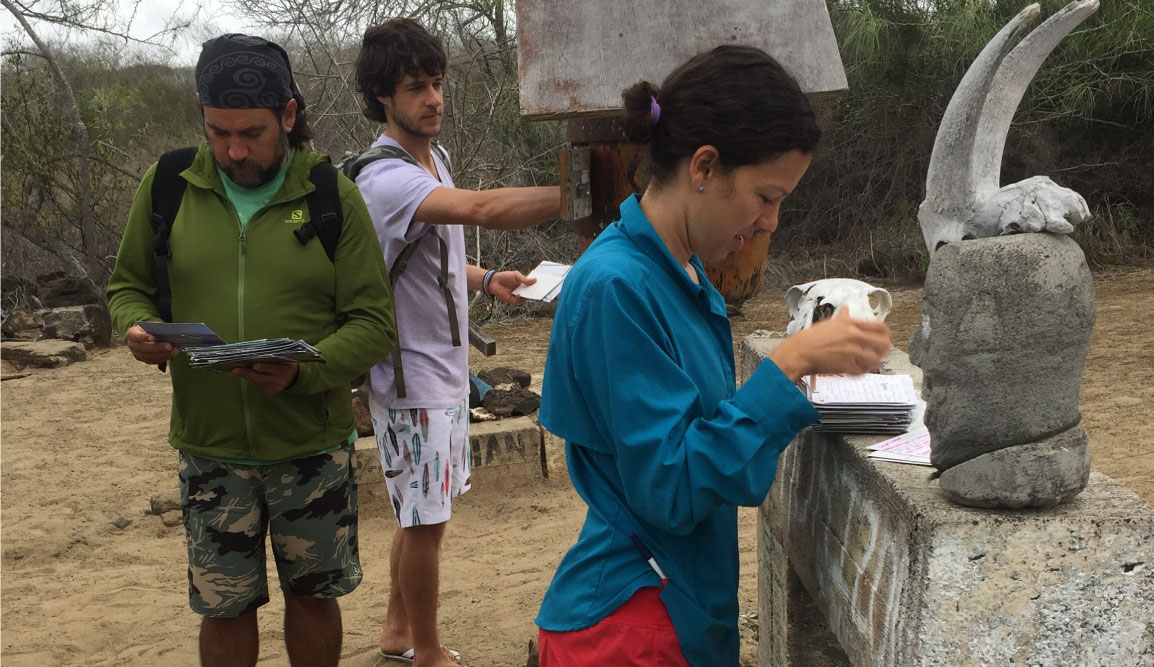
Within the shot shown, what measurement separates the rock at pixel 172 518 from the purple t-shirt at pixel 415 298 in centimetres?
276

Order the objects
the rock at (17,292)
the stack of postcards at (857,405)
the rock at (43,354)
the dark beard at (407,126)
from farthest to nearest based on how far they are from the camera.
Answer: the rock at (17,292) → the rock at (43,354) → the dark beard at (407,126) → the stack of postcards at (857,405)

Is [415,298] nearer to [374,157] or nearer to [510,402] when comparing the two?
[374,157]

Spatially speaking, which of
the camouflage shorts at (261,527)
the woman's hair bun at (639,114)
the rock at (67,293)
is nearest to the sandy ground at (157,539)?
the camouflage shorts at (261,527)

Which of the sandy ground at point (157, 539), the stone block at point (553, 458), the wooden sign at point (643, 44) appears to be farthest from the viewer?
the stone block at point (553, 458)

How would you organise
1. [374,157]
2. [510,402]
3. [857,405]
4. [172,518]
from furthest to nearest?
[510,402], [172,518], [374,157], [857,405]

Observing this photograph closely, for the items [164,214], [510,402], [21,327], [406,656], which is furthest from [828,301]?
[21,327]

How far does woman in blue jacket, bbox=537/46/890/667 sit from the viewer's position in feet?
5.15

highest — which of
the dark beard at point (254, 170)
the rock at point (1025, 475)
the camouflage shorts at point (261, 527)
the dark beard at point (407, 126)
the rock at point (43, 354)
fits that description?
the dark beard at point (407, 126)

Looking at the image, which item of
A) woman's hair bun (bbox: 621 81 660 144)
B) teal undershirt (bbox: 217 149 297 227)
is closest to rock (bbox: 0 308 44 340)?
teal undershirt (bbox: 217 149 297 227)

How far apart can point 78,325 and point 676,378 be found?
9683 mm

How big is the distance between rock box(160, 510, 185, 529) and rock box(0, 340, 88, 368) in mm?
4352

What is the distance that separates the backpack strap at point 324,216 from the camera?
9.04 ft

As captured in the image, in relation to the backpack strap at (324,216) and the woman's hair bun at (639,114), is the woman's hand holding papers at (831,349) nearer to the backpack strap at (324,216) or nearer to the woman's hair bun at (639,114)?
the woman's hair bun at (639,114)

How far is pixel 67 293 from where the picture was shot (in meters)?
10.8
